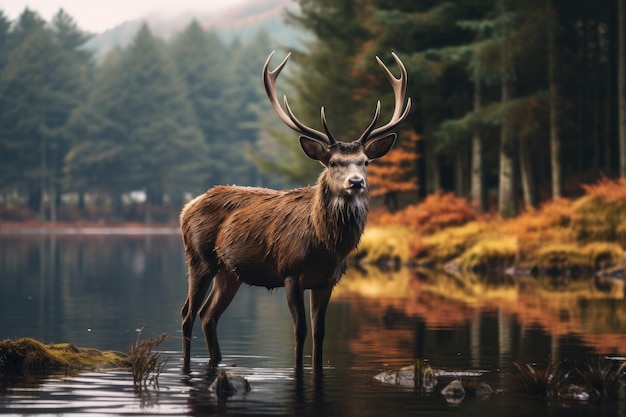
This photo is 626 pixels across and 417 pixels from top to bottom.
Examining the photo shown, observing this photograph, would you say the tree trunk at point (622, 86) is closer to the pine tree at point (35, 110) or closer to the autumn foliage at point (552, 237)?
the autumn foliage at point (552, 237)

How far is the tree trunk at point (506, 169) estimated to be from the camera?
141ft

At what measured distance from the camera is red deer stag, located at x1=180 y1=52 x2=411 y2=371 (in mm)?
14906

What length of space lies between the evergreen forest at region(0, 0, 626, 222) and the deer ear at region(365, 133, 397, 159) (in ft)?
76.5

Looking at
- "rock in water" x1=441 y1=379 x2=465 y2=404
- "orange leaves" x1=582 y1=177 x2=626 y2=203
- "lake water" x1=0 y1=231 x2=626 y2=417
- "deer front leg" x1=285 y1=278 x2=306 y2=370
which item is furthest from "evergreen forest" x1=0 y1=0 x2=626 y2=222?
"rock in water" x1=441 y1=379 x2=465 y2=404

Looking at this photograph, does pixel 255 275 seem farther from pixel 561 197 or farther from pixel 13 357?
pixel 561 197

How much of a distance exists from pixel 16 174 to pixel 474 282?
81.9 metres

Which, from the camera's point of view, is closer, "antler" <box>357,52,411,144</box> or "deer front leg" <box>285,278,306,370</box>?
"antler" <box>357,52,411,144</box>

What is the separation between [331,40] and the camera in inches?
2285

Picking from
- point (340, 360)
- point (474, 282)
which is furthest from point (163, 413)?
point (474, 282)

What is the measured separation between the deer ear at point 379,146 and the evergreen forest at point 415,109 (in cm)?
2331

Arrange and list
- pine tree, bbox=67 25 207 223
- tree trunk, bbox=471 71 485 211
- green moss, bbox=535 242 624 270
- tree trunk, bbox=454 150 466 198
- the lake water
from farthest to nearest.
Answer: pine tree, bbox=67 25 207 223 < tree trunk, bbox=454 150 466 198 < tree trunk, bbox=471 71 485 211 < green moss, bbox=535 242 624 270 < the lake water

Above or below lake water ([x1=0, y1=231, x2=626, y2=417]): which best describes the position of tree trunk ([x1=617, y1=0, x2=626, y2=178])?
above

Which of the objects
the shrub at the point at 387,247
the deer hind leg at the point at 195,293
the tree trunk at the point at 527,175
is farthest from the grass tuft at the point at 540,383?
the shrub at the point at 387,247

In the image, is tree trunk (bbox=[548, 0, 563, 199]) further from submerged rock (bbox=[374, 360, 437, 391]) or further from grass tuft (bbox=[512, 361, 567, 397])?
grass tuft (bbox=[512, 361, 567, 397])
